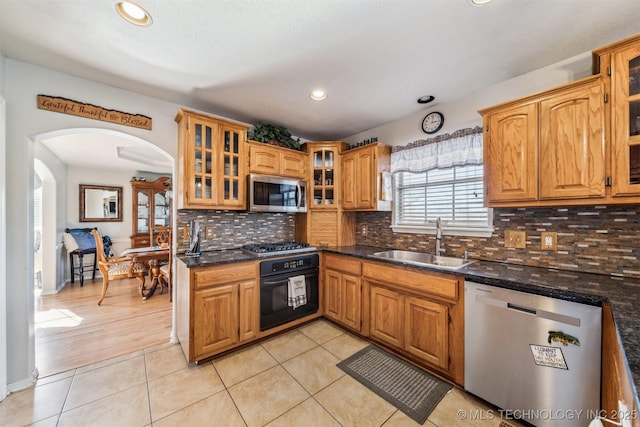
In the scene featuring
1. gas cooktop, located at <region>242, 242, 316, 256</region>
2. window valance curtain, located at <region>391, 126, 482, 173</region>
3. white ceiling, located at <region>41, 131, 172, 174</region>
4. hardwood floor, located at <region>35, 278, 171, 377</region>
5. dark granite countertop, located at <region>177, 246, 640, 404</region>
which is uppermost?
white ceiling, located at <region>41, 131, 172, 174</region>

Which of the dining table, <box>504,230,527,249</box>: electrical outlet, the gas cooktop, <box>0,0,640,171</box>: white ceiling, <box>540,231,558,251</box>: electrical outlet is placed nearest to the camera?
<box>0,0,640,171</box>: white ceiling

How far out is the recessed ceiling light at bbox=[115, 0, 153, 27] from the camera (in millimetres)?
1293

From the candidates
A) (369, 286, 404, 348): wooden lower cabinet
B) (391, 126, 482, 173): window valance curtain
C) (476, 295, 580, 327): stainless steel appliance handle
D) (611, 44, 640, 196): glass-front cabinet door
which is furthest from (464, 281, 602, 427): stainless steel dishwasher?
(391, 126, 482, 173): window valance curtain

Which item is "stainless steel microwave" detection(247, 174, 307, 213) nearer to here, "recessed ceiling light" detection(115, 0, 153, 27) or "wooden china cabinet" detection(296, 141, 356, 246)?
"wooden china cabinet" detection(296, 141, 356, 246)

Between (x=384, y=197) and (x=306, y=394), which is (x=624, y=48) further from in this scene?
(x=306, y=394)

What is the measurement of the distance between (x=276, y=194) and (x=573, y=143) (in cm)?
249

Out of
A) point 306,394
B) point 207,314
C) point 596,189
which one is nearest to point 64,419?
point 207,314

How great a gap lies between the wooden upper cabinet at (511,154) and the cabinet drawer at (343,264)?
1.29 meters

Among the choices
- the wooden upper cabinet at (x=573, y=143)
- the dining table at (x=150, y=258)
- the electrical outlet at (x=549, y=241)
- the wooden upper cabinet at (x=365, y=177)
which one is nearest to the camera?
the wooden upper cabinet at (x=573, y=143)

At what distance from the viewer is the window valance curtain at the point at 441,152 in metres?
2.19

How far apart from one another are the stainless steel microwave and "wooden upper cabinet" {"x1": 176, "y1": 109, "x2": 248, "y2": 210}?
4.8 inches

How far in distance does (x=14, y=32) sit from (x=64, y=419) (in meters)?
2.47

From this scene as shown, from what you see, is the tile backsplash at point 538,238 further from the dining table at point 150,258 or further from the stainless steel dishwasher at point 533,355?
the dining table at point 150,258

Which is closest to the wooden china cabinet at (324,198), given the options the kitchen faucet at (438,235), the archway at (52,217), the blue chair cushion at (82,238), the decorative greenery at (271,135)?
the decorative greenery at (271,135)
